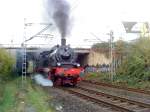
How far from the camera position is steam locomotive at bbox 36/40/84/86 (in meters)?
31.7

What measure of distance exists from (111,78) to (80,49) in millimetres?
32895

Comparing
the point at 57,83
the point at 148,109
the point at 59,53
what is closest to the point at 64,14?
the point at 59,53

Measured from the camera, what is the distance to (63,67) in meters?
31.9

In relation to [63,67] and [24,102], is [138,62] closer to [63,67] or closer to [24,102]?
[63,67]

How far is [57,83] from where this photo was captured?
35.1m

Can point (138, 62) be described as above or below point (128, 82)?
Answer: above

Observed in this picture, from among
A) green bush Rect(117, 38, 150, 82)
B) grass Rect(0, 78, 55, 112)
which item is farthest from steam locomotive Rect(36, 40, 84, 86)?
green bush Rect(117, 38, 150, 82)

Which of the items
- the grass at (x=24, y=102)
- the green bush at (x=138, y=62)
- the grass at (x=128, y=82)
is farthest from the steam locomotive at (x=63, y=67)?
the green bush at (x=138, y=62)

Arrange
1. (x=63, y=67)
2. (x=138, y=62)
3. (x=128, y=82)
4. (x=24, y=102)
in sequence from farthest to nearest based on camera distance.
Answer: (x=138, y=62)
(x=128, y=82)
(x=63, y=67)
(x=24, y=102)

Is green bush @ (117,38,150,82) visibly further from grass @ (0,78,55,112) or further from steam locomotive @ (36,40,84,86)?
grass @ (0,78,55,112)

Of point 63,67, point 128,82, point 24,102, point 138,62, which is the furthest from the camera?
point 138,62

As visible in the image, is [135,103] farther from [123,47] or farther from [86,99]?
[123,47]

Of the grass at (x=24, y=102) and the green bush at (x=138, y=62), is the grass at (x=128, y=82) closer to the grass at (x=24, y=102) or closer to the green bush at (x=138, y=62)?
the green bush at (x=138, y=62)

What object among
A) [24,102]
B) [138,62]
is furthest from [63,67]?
[24,102]
